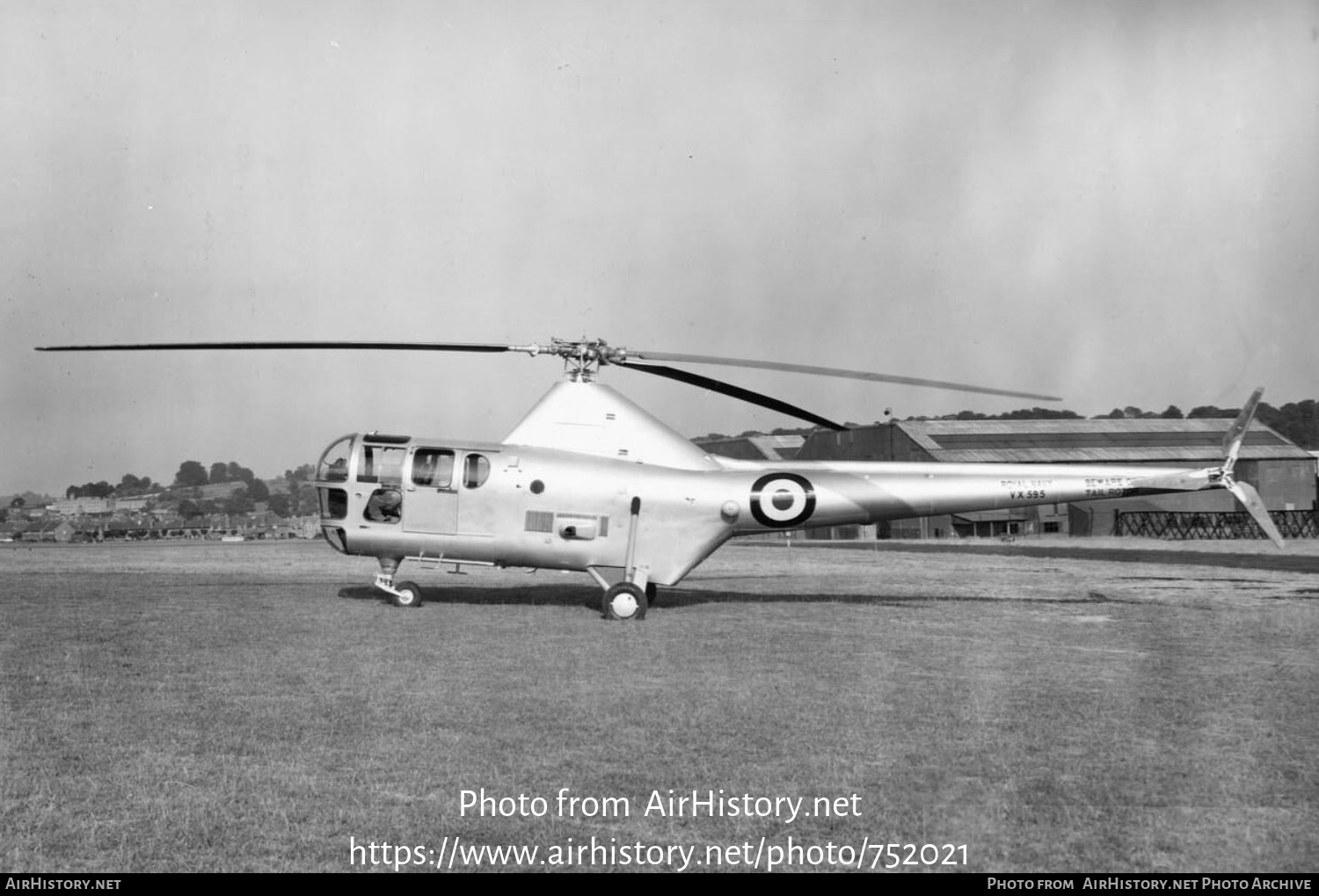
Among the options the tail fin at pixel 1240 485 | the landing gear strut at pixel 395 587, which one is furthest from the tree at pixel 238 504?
the tail fin at pixel 1240 485

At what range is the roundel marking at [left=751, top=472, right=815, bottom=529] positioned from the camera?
1822 cm

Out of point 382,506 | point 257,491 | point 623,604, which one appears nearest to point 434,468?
point 382,506

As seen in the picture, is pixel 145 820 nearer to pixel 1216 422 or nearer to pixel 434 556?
pixel 434 556

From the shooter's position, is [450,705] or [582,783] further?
[450,705]

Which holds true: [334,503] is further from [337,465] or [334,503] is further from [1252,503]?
[1252,503]

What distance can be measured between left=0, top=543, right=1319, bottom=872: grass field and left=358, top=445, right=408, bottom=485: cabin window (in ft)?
6.87

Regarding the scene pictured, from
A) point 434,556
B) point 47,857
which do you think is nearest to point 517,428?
point 434,556

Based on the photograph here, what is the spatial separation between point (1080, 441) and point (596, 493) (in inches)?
2297

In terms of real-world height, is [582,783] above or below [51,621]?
above

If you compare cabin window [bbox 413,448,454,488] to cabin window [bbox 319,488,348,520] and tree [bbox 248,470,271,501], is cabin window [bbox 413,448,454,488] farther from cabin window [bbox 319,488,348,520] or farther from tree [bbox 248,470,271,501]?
tree [bbox 248,470,271,501]

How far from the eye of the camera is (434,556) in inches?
719

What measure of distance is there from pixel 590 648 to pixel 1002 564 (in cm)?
2263

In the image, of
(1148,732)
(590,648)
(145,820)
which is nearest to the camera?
(145,820)

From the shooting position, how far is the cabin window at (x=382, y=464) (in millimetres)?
18125
